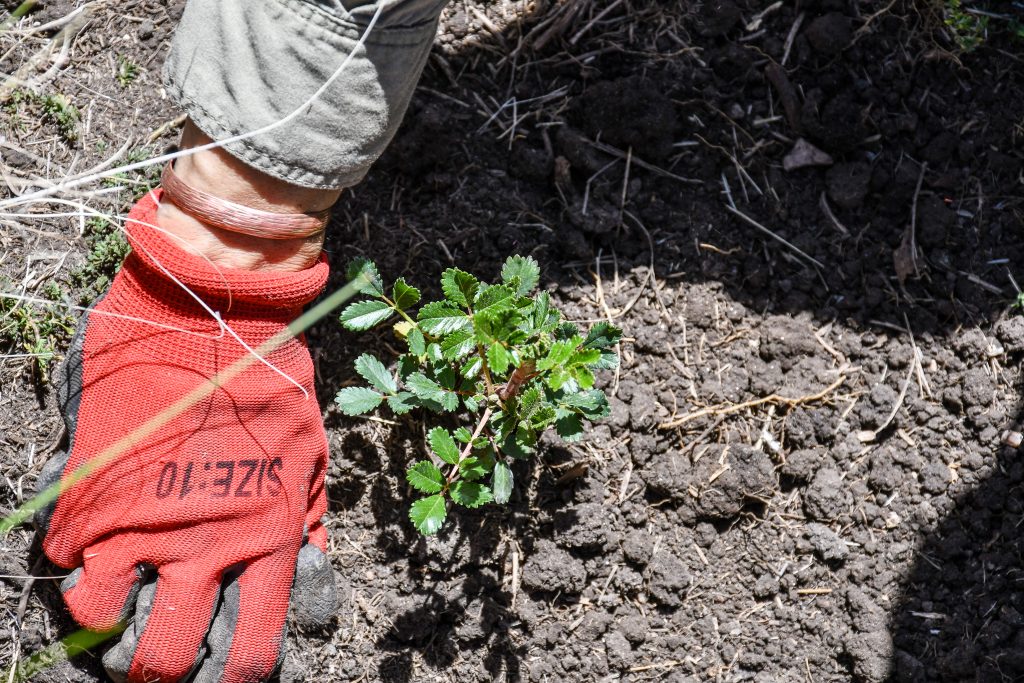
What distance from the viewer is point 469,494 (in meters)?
1.93

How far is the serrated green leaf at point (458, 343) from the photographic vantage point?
1824mm

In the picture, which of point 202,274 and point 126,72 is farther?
point 126,72

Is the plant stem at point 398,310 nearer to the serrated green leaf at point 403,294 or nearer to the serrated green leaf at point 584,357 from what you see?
the serrated green leaf at point 403,294

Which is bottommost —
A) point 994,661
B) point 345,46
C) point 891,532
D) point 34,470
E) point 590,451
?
point 994,661

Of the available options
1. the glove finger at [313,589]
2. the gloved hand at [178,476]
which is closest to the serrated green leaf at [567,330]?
the gloved hand at [178,476]

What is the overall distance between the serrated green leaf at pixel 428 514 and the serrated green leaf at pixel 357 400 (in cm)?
26

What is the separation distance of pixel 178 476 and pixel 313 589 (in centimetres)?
44

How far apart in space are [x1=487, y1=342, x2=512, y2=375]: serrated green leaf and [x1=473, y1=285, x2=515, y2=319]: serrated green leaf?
78 millimetres

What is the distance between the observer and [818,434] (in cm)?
226

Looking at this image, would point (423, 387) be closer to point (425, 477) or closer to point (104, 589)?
point (425, 477)

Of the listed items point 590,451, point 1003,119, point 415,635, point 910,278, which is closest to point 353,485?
point 415,635

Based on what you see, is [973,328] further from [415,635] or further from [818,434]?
[415,635]

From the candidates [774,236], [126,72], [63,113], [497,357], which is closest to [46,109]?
[63,113]

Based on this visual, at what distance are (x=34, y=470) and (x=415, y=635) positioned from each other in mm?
1030
